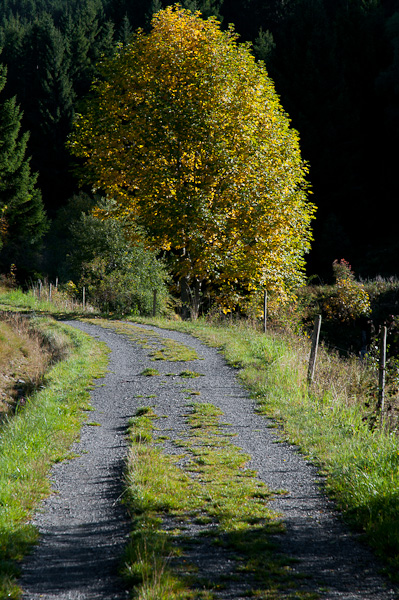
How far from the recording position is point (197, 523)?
17.3 ft

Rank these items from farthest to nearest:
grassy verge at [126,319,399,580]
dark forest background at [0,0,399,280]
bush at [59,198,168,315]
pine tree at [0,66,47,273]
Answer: dark forest background at [0,0,399,280] < pine tree at [0,66,47,273] < bush at [59,198,168,315] < grassy verge at [126,319,399,580]

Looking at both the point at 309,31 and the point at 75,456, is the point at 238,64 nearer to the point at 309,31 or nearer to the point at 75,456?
the point at 75,456

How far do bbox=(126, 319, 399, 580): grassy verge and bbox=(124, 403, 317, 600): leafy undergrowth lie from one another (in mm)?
832

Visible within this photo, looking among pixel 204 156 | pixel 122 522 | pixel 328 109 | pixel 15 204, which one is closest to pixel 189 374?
pixel 122 522

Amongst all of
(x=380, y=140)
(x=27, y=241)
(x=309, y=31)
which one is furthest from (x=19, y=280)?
(x=309, y=31)

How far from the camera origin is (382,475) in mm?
6020

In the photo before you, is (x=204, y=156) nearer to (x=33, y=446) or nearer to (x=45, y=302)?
(x=45, y=302)

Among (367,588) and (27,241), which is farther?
(27,241)

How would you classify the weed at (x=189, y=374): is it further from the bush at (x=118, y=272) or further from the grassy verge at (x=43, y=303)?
the bush at (x=118, y=272)

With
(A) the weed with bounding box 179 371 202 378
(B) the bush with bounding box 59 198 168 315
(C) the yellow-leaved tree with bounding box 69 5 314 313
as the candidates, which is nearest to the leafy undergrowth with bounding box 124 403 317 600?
(A) the weed with bounding box 179 371 202 378

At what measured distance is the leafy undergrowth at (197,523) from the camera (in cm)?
420

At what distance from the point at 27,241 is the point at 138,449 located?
Answer: 35.6 meters

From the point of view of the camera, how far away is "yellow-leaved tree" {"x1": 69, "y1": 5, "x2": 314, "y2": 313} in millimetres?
19734

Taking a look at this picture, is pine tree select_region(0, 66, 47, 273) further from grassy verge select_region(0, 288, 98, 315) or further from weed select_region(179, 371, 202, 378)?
weed select_region(179, 371, 202, 378)
